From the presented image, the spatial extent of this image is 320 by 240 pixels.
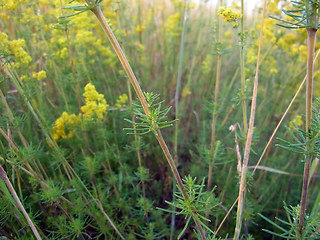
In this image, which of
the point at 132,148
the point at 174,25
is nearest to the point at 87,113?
the point at 132,148

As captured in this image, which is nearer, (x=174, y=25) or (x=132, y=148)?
(x=132, y=148)

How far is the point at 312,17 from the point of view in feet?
2.38

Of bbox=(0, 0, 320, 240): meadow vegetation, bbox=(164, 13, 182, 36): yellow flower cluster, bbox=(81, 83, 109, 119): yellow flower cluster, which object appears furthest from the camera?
bbox=(164, 13, 182, 36): yellow flower cluster

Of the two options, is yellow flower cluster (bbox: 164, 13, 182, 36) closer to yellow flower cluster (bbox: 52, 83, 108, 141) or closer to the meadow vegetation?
the meadow vegetation

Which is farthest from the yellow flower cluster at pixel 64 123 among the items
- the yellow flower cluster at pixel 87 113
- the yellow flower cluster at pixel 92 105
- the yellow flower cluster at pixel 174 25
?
the yellow flower cluster at pixel 174 25

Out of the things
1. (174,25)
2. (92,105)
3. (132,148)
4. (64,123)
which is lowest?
(132,148)

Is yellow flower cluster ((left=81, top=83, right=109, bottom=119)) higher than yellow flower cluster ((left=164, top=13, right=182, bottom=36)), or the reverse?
yellow flower cluster ((left=164, top=13, right=182, bottom=36))

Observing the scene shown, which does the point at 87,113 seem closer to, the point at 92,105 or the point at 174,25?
the point at 92,105

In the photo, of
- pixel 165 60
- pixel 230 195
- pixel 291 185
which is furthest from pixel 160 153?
pixel 165 60

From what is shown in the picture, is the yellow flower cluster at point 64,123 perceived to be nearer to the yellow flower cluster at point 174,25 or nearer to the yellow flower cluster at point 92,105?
the yellow flower cluster at point 92,105

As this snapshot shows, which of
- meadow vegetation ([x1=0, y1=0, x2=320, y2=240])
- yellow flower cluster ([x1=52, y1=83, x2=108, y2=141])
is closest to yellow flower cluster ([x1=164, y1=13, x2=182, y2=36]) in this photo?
meadow vegetation ([x1=0, y1=0, x2=320, y2=240])

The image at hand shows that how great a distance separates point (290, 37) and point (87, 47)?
6.16 ft

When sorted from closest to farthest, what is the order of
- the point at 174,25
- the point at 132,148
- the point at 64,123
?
1. the point at 132,148
2. the point at 64,123
3. the point at 174,25

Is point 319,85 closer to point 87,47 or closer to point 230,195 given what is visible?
point 230,195
